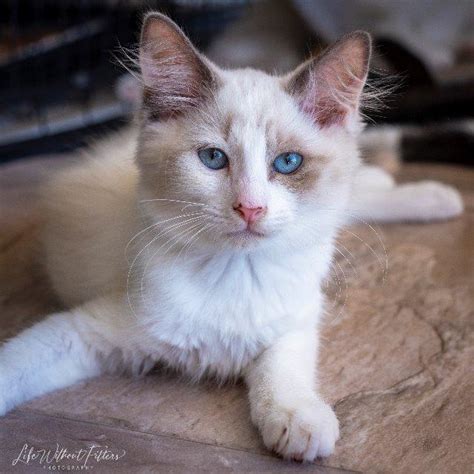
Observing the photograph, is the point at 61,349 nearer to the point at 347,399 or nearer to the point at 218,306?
the point at 218,306

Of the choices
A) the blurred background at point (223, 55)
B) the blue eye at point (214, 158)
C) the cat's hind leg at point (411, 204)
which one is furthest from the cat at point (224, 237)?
the blurred background at point (223, 55)

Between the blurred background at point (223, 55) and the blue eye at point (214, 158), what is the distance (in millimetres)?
1385

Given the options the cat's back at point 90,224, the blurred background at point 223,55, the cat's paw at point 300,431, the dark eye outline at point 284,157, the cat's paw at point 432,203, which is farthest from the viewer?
the blurred background at point 223,55

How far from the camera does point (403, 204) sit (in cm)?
257

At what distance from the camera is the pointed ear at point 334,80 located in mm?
1424

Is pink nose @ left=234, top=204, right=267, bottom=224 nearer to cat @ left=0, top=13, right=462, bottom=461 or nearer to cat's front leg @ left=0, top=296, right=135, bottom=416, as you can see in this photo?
cat @ left=0, top=13, right=462, bottom=461

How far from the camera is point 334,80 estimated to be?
146cm

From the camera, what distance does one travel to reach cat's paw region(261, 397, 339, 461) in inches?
49.3

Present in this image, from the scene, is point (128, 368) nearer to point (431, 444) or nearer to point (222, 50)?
point (431, 444)

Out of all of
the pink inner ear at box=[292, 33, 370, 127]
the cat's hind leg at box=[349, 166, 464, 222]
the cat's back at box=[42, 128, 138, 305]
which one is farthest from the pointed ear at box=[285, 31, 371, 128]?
the cat's hind leg at box=[349, 166, 464, 222]

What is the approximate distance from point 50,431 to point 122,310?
301 mm

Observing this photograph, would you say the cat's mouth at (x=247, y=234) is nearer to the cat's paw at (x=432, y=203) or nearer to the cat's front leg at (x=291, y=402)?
the cat's front leg at (x=291, y=402)

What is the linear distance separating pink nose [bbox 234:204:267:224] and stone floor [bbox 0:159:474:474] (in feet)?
1.47

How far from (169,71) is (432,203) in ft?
4.81
